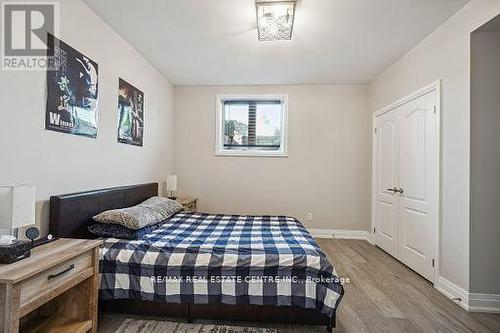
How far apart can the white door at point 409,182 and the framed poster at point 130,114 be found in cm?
338

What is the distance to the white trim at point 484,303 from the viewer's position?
85.4 inches

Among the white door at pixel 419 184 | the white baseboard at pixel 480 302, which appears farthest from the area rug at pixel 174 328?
the white door at pixel 419 184

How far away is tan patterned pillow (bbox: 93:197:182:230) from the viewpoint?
215 centimetres

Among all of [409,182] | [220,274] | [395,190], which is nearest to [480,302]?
[409,182]

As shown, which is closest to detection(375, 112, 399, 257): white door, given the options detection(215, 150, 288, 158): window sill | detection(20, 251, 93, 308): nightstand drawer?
detection(215, 150, 288, 158): window sill

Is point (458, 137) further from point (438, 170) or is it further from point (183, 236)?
point (183, 236)

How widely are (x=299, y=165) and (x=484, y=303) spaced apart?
2.80 meters

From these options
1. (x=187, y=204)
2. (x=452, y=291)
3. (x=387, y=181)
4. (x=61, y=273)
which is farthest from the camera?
(x=187, y=204)

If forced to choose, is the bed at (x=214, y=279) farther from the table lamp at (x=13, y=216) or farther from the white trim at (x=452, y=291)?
the white trim at (x=452, y=291)

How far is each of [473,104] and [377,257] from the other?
2.19m

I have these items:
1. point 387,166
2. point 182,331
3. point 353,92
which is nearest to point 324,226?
point 387,166

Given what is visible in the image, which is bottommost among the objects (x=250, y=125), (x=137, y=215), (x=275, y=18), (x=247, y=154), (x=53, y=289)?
(x=53, y=289)

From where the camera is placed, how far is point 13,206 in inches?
51.4

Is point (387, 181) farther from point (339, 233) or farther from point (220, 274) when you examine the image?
point (220, 274)
